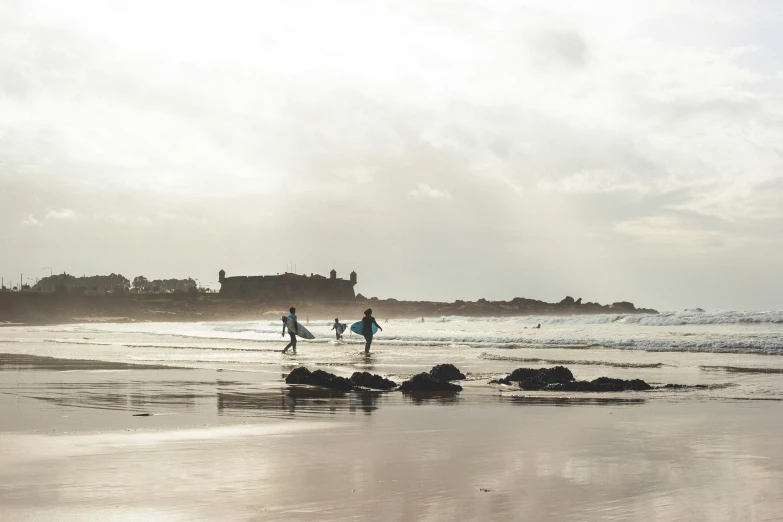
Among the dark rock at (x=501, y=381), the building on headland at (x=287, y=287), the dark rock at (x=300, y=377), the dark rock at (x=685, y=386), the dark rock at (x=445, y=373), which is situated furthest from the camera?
the building on headland at (x=287, y=287)

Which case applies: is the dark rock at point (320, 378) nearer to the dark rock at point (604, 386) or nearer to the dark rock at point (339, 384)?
the dark rock at point (339, 384)

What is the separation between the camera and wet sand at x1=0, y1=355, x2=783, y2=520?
17.6 ft

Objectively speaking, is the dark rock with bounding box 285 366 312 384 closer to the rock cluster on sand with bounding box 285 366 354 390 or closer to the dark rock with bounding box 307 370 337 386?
the rock cluster on sand with bounding box 285 366 354 390

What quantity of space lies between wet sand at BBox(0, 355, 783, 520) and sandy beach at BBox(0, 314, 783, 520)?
0.02 m

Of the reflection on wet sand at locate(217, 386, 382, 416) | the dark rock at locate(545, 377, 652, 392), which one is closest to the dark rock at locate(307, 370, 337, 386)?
the reflection on wet sand at locate(217, 386, 382, 416)

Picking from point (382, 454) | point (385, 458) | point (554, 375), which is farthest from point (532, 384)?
point (385, 458)

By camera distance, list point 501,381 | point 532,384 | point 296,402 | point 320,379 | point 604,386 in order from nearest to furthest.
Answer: point 296,402 → point 604,386 → point 532,384 → point 320,379 → point 501,381

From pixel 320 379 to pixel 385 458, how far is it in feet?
25.2

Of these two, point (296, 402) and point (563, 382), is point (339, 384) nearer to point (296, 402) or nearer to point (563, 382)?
point (296, 402)

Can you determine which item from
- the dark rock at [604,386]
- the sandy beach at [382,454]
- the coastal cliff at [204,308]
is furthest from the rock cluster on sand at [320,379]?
the coastal cliff at [204,308]

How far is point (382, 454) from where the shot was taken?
293 inches

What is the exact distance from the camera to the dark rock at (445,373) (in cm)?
1537

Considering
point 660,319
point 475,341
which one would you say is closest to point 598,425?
point 475,341

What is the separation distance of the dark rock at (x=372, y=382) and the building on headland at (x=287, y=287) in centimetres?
14291
